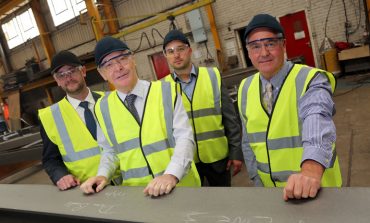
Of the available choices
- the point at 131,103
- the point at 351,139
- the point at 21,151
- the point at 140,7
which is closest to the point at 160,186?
the point at 131,103

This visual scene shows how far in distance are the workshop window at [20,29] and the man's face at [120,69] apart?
1264 centimetres

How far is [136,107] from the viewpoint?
4.84 feet

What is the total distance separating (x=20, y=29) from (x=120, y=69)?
13862 mm

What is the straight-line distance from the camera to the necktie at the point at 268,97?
1.41m

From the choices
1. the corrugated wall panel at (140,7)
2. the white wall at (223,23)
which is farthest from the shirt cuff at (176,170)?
the corrugated wall panel at (140,7)

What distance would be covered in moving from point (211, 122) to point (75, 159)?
939 mm

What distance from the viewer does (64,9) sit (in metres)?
11.2

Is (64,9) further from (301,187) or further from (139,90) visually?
(301,187)

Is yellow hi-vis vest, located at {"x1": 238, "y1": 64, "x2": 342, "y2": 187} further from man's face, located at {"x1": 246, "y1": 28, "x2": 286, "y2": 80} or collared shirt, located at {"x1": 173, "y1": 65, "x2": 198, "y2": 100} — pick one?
collared shirt, located at {"x1": 173, "y1": 65, "x2": 198, "y2": 100}

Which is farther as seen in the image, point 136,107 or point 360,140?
point 360,140

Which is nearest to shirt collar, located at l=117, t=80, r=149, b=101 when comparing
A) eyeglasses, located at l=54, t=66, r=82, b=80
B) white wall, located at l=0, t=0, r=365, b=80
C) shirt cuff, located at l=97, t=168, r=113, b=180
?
shirt cuff, located at l=97, t=168, r=113, b=180

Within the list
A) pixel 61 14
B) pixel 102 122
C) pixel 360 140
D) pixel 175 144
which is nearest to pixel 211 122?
pixel 175 144

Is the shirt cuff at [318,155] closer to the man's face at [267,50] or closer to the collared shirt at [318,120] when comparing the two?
the collared shirt at [318,120]

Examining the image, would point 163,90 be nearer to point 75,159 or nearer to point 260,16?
point 260,16
